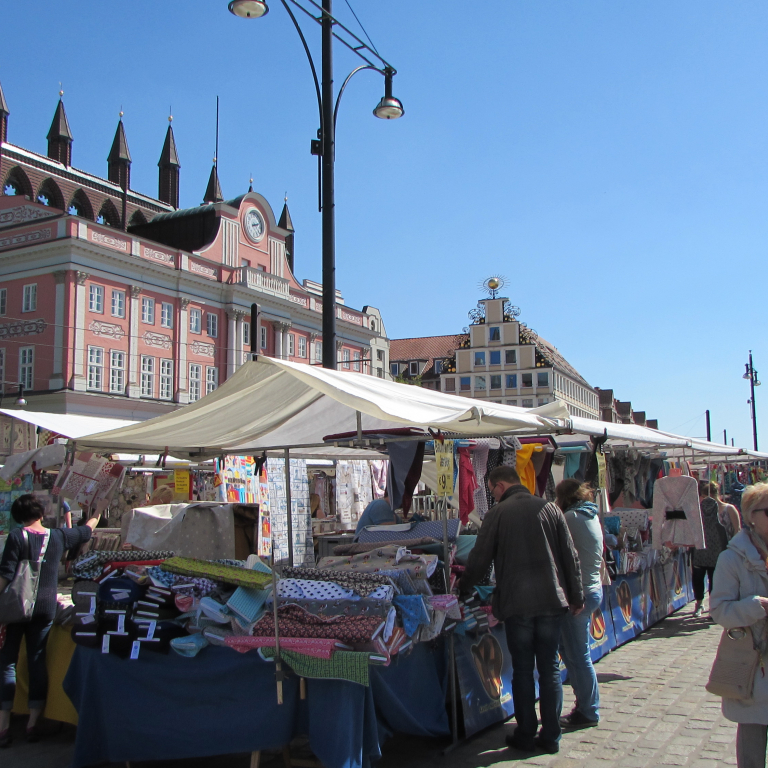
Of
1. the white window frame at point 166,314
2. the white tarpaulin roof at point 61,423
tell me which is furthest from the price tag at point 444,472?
the white window frame at point 166,314

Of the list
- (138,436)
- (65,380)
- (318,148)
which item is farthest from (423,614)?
(65,380)

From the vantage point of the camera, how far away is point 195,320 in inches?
1491

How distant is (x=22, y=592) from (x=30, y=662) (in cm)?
51

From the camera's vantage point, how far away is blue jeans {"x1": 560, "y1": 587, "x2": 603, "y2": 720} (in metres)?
5.29

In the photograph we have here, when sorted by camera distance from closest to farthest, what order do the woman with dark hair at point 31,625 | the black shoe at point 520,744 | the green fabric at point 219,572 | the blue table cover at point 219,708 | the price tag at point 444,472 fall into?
the blue table cover at point 219,708
the green fabric at point 219,572
the black shoe at point 520,744
the woman with dark hair at point 31,625
the price tag at point 444,472

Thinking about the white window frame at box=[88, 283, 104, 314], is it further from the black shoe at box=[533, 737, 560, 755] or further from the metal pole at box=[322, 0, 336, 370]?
the black shoe at box=[533, 737, 560, 755]

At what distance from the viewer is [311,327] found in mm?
44594

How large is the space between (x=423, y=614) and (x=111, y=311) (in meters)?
31.7

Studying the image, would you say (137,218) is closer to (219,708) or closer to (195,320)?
(195,320)

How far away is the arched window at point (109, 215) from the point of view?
5403 centimetres

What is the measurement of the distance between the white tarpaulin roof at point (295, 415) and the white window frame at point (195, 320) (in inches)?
1212

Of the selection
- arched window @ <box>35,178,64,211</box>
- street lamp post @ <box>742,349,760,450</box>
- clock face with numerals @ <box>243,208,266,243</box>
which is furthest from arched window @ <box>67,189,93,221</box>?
street lamp post @ <box>742,349,760,450</box>

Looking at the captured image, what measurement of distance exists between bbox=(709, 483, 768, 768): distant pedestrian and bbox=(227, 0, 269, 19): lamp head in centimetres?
685

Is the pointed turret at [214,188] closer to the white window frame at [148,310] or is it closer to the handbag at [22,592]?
the white window frame at [148,310]
